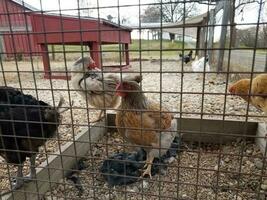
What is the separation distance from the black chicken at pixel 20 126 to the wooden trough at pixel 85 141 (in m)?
0.09

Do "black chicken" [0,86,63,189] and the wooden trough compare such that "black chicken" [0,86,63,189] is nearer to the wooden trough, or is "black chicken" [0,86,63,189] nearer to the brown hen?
the wooden trough

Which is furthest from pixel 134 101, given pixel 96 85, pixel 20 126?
pixel 96 85

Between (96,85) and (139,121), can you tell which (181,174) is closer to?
(139,121)

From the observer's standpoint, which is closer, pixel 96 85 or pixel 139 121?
pixel 139 121

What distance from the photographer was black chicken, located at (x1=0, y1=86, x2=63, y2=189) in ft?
5.22

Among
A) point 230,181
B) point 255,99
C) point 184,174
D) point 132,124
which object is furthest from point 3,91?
point 255,99

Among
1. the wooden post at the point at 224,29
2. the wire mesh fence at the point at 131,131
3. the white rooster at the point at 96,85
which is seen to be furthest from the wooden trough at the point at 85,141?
the wooden post at the point at 224,29

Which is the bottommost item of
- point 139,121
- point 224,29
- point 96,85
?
point 139,121

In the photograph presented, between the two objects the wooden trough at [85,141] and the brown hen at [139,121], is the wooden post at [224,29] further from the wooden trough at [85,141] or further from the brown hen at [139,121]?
the brown hen at [139,121]

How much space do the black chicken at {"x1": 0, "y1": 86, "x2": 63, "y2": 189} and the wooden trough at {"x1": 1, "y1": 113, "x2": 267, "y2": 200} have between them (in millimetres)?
90

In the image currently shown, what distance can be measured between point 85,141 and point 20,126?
565 mm

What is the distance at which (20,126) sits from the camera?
63.8 inches

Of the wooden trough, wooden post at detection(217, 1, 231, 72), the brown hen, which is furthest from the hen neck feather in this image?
wooden post at detection(217, 1, 231, 72)

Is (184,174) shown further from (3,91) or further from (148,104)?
(3,91)
